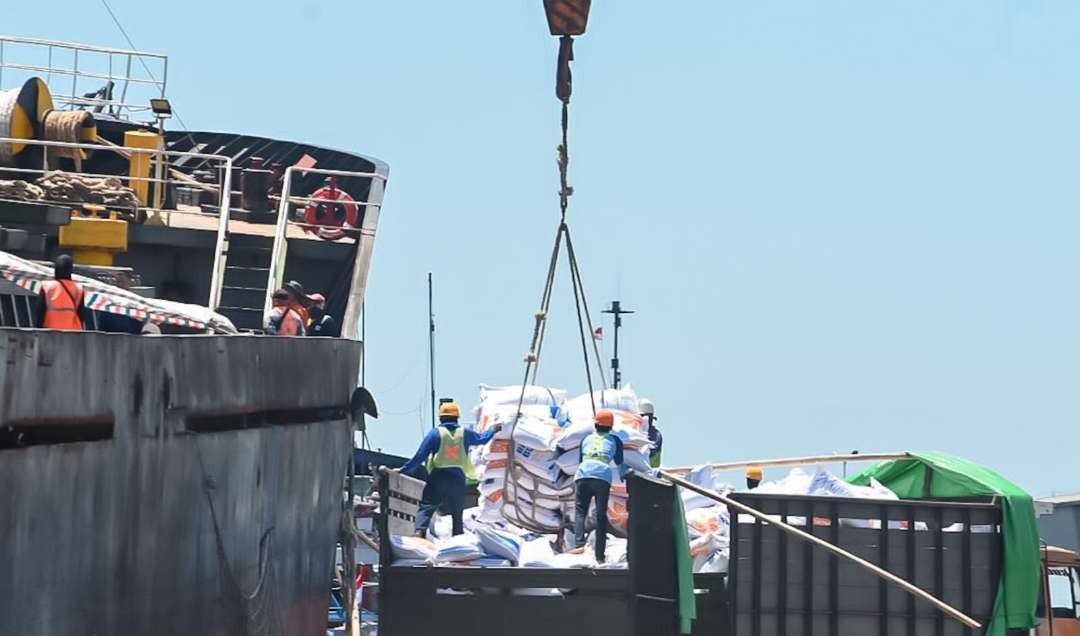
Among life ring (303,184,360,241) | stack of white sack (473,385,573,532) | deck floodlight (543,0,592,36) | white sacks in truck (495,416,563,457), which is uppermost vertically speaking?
deck floodlight (543,0,592,36)

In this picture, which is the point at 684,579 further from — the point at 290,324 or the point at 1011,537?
the point at 290,324

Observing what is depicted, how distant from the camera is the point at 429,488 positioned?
16203 millimetres

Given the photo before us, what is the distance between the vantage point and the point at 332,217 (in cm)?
2139

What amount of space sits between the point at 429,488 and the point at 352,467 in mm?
1905

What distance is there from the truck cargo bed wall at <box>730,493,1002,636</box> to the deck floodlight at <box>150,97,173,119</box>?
1220 cm

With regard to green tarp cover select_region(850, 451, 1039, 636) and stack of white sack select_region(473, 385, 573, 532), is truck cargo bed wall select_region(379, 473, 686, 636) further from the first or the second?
green tarp cover select_region(850, 451, 1039, 636)

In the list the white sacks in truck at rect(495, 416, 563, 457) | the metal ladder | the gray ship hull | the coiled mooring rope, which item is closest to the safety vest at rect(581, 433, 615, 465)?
the white sacks in truck at rect(495, 416, 563, 457)

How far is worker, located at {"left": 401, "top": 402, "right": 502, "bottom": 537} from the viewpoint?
1603 centimetres

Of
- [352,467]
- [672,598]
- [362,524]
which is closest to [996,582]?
[672,598]

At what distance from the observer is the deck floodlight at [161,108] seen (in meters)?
24.6

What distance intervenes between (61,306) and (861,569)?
7.05m

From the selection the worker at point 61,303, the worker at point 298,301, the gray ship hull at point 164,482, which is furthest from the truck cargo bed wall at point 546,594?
the worker at point 61,303

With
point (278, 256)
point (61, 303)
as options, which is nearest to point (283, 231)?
point (278, 256)

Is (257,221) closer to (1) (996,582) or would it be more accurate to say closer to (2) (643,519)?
(2) (643,519)
